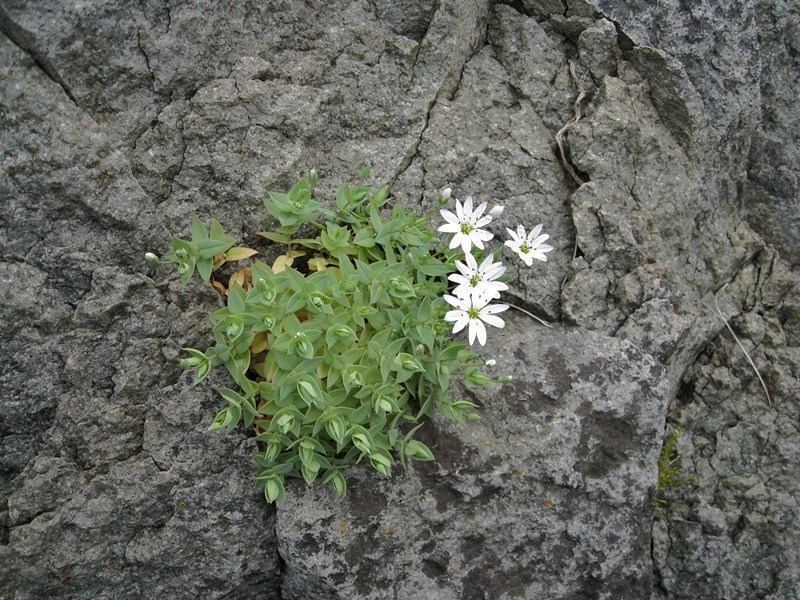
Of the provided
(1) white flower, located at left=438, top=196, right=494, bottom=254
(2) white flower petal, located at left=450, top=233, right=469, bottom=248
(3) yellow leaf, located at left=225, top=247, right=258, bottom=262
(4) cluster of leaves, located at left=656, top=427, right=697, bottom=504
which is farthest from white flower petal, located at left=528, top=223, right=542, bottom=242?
(4) cluster of leaves, located at left=656, top=427, right=697, bottom=504

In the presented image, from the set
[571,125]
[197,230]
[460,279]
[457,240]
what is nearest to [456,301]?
[460,279]

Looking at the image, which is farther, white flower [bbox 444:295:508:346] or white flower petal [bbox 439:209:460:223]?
white flower petal [bbox 439:209:460:223]

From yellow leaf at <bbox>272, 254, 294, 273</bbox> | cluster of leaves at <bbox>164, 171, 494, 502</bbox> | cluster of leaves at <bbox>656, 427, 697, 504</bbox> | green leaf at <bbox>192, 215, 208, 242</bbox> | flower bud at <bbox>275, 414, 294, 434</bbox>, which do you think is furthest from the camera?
cluster of leaves at <bbox>656, 427, 697, 504</bbox>

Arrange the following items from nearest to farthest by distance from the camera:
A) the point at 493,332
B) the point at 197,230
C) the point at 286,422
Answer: the point at 286,422 < the point at 197,230 < the point at 493,332

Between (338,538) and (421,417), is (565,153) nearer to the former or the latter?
(421,417)

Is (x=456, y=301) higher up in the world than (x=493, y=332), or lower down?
higher up

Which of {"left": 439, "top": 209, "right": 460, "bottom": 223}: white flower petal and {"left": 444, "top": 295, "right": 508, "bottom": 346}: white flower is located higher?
{"left": 439, "top": 209, "right": 460, "bottom": 223}: white flower petal

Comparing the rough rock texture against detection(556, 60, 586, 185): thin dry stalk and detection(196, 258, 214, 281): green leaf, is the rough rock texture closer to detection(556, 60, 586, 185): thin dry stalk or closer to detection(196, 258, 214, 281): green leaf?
detection(556, 60, 586, 185): thin dry stalk

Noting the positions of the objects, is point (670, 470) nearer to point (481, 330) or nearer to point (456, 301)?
point (481, 330)
